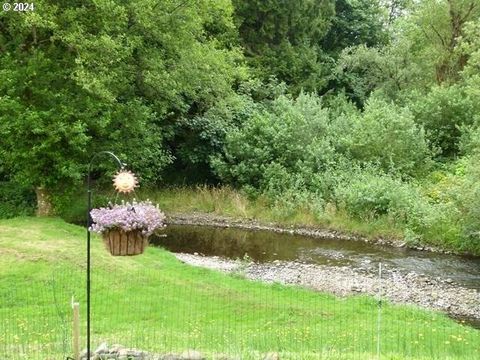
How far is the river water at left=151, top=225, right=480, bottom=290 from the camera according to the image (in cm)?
1945

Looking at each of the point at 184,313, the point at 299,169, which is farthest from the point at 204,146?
the point at 184,313

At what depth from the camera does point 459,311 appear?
1527 cm

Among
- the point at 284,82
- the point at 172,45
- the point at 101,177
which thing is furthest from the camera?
the point at 284,82

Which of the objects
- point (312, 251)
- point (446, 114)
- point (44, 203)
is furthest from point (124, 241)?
point (446, 114)

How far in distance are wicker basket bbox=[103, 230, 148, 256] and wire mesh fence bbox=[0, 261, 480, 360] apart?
4.66ft

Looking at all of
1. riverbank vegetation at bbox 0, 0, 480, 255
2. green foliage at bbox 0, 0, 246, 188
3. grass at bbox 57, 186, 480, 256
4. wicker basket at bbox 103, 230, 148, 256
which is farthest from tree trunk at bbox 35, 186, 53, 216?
wicker basket at bbox 103, 230, 148, 256

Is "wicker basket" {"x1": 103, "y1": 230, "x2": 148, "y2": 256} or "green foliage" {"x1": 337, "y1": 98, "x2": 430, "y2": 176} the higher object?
"green foliage" {"x1": 337, "y1": 98, "x2": 430, "y2": 176}

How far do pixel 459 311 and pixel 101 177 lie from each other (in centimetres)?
1635

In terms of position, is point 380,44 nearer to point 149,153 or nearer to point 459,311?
Result: point 149,153

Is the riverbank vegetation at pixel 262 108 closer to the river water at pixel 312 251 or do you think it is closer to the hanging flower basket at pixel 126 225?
the river water at pixel 312 251

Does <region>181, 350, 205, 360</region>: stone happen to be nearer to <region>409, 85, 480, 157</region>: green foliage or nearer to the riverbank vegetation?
the riverbank vegetation

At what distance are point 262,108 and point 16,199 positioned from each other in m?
13.0

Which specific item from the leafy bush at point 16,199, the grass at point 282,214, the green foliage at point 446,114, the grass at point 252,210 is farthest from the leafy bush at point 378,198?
the leafy bush at point 16,199

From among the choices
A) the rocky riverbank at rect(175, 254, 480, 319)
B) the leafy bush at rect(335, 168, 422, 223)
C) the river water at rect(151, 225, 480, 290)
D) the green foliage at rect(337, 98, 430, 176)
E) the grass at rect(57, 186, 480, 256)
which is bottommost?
the rocky riverbank at rect(175, 254, 480, 319)
